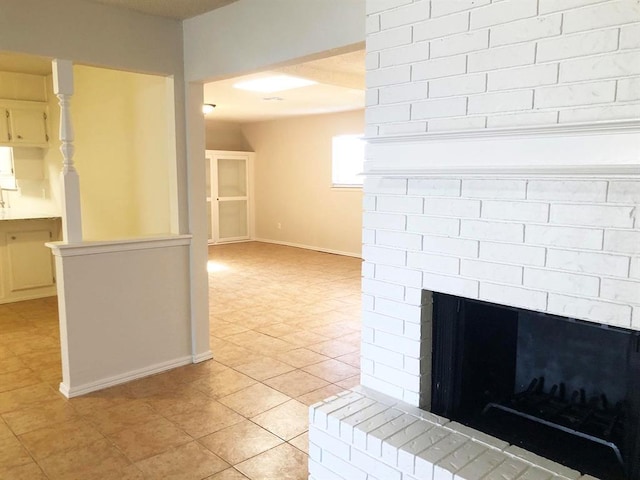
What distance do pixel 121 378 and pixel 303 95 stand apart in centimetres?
447

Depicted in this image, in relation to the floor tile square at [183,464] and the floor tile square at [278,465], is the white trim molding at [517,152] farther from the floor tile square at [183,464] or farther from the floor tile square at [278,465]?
the floor tile square at [183,464]

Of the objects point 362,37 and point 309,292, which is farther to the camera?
point 309,292

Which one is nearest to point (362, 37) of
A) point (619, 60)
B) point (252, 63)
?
point (252, 63)

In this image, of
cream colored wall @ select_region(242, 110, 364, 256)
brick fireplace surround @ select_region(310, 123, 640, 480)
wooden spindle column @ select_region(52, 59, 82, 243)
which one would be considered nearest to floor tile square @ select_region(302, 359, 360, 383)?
brick fireplace surround @ select_region(310, 123, 640, 480)

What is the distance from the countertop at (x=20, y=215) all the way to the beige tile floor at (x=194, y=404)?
93cm

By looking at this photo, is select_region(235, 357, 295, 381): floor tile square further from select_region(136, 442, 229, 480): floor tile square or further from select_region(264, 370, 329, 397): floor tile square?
select_region(136, 442, 229, 480): floor tile square

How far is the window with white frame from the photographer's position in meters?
8.25

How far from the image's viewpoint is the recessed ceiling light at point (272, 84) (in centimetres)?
539

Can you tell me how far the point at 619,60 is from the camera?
141 centimetres

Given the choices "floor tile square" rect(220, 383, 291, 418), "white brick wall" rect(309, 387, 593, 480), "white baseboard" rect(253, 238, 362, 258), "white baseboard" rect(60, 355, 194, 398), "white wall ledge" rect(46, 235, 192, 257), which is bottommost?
"floor tile square" rect(220, 383, 291, 418)

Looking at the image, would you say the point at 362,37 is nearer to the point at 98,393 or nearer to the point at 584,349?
the point at 584,349

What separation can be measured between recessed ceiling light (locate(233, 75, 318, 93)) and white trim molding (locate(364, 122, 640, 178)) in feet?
12.1

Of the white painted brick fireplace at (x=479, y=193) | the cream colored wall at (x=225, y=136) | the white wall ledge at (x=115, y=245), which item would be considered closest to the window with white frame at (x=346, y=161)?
the cream colored wall at (x=225, y=136)

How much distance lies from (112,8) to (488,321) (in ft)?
9.32
